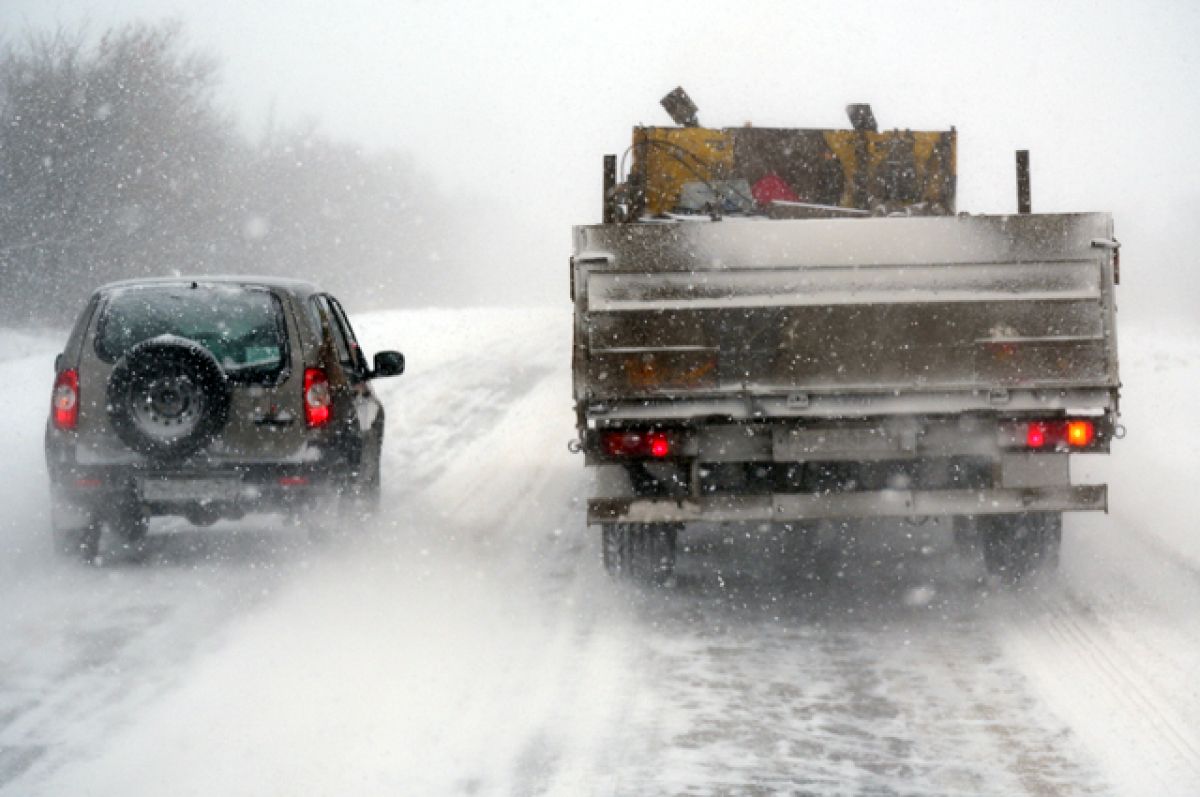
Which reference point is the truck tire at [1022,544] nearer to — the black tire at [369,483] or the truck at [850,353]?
the truck at [850,353]

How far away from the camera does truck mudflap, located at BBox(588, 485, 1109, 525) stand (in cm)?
811

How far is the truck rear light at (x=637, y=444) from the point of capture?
8141mm

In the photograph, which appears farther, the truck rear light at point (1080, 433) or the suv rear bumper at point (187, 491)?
the suv rear bumper at point (187, 491)

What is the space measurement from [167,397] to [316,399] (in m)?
0.93

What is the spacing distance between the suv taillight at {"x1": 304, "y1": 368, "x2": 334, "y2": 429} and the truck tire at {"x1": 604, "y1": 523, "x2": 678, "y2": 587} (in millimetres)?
2028

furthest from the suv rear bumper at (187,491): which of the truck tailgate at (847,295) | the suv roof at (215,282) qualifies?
the truck tailgate at (847,295)

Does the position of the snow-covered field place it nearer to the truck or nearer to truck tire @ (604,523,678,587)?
truck tire @ (604,523,678,587)

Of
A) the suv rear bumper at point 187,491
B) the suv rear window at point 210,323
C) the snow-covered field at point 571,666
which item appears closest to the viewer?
the snow-covered field at point 571,666

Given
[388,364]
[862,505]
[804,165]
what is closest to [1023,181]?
[804,165]

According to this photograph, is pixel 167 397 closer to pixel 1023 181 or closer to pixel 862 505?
pixel 862 505

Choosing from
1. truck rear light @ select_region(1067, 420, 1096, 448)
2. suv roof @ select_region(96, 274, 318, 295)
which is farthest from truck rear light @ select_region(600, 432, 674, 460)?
suv roof @ select_region(96, 274, 318, 295)

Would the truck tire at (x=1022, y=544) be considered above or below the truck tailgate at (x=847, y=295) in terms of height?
below

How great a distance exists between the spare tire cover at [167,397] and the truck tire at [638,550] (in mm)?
2360

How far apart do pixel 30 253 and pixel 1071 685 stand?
35710 millimetres
